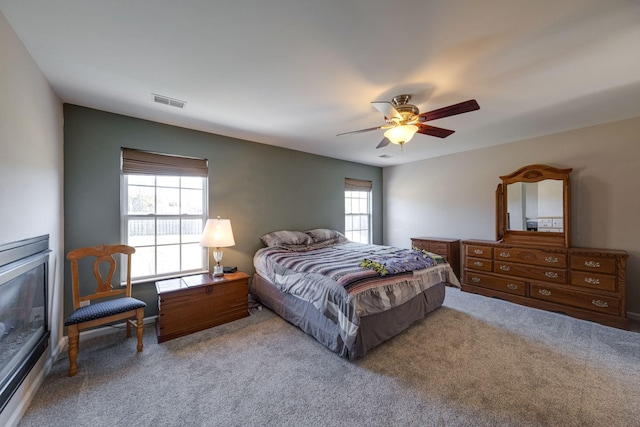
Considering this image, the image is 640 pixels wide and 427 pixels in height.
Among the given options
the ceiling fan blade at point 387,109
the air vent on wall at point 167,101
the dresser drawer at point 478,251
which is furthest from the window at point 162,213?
the dresser drawer at point 478,251

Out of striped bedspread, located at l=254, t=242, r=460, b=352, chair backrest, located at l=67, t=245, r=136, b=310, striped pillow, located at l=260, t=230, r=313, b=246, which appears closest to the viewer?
striped bedspread, located at l=254, t=242, r=460, b=352

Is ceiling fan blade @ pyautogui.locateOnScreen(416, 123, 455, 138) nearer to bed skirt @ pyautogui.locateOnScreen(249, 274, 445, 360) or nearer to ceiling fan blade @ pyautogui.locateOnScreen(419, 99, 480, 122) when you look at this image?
ceiling fan blade @ pyautogui.locateOnScreen(419, 99, 480, 122)

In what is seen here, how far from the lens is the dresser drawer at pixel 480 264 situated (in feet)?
12.6

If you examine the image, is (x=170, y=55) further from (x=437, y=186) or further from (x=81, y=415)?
(x=437, y=186)

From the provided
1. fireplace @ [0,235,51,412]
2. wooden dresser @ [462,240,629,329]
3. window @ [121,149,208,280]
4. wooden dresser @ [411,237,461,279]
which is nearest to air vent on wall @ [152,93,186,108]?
window @ [121,149,208,280]

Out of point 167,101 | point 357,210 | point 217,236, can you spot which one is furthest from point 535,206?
point 167,101

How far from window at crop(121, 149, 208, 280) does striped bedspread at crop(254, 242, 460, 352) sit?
97cm

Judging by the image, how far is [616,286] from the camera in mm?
2848

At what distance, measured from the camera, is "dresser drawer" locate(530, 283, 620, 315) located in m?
2.86

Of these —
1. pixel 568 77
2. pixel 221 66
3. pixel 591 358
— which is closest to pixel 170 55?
pixel 221 66

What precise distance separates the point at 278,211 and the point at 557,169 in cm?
414

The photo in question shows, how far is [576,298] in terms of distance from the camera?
10.1 feet

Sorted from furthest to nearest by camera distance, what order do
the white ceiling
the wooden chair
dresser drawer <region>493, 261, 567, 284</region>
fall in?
dresser drawer <region>493, 261, 567, 284</region> → the wooden chair → the white ceiling

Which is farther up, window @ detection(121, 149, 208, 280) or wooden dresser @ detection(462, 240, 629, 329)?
window @ detection(121, 149, 208, 280)
